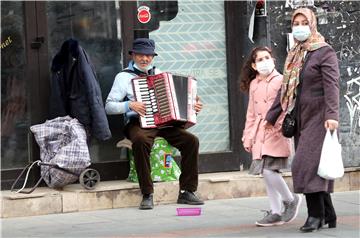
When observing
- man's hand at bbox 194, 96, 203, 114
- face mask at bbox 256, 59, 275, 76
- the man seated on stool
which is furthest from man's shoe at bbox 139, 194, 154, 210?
face mask at bbox 256, 59, 275, 76

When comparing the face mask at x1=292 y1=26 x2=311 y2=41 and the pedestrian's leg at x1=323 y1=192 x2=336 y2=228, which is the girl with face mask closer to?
the pedestrian's leg at x1=323 y1=192 x2=336 y2=228

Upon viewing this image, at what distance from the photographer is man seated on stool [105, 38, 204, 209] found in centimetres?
880

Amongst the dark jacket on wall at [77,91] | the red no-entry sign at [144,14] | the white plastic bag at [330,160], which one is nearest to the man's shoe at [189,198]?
the dark jacket on wall at [77,91]

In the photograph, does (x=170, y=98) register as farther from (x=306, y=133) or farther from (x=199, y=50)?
(x=306, y=133)

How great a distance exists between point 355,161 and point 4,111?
4.14m

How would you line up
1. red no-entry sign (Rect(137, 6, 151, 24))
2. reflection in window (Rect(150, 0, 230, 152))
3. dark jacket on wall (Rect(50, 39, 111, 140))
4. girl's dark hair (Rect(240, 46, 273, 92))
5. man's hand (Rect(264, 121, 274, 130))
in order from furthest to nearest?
reflection in window (Rect(150, 0, 230, 152)) < red no-entry sign (Rect(137, 6, 151, 24)) < dark jacket on wall (Rect(50, 39, 111, 140)) < girl's dark hair (Rect(240, 46, 273, 92)) < man's hand (Rect(264, 121, 274, 130))

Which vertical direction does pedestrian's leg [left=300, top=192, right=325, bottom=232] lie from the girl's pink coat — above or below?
below

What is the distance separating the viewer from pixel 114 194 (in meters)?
8.77

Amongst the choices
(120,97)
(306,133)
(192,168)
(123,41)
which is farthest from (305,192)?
(123,41)

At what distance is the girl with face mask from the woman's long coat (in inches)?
13.6

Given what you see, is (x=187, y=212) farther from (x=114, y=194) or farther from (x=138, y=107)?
(x=138, y=107)

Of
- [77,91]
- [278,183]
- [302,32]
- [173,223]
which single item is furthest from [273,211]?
[77,91]

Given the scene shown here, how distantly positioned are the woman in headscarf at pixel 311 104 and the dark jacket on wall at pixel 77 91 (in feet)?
7.11

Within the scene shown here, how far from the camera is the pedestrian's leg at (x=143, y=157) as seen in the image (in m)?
8.59
